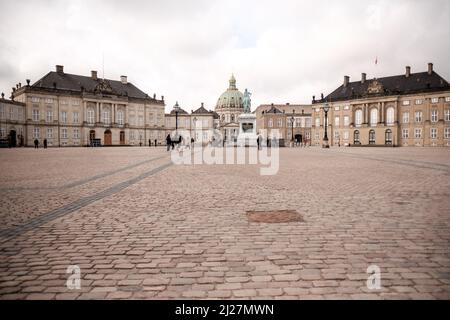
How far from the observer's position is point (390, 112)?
6506 centimetres

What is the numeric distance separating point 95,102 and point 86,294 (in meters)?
68.4

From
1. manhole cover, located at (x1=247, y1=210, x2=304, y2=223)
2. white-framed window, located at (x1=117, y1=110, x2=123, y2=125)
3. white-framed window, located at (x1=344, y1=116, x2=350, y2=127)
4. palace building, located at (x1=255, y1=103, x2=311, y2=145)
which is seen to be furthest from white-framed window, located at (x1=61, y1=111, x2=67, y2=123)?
manhole cover, located at (x1=247, y1=210, x2=304, y2=223)

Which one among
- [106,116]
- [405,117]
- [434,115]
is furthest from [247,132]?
[434,115]

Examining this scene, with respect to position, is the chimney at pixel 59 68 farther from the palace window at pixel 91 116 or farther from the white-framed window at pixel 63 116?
the palace window at pixel 91 116

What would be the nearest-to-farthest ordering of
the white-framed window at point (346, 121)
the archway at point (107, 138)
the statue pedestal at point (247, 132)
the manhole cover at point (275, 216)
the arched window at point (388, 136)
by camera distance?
the manhole cover at point (275, 216), the statue pedestal at point (247, 132), the arched window at point (388, 136), the archway at point (107, 138), the white-framed window at point (346, 121)

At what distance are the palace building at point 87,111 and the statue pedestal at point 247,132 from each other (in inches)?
1361

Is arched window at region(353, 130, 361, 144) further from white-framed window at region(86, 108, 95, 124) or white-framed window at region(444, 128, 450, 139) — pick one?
white-framed window at region(86, 108, 95, 124)

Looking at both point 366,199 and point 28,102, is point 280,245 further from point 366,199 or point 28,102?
point 28,102

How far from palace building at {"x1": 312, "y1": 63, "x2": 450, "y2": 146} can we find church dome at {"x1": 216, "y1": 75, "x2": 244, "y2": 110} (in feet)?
192

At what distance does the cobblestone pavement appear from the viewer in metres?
2.98

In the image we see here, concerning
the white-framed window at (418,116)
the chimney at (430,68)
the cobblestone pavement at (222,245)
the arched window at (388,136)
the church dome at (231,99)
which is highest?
the church dome at (231,99)

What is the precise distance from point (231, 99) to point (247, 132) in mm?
88701

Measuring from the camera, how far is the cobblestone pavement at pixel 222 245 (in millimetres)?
2979

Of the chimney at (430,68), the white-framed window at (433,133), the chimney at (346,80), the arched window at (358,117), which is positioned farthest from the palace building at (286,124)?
the chimney at (430,68)
